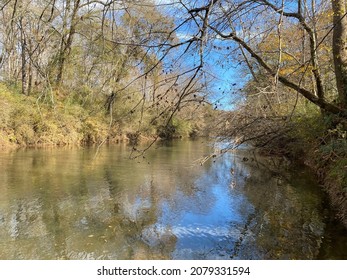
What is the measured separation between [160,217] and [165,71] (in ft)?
10.0

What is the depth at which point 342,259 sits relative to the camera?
3.77 m

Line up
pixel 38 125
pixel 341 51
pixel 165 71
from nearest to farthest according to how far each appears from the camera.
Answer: pixel 165 71 → pixel 341 51 → pixel 38 125

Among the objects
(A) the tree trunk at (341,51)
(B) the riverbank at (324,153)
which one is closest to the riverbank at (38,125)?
(B) the riverbank at (324,153)

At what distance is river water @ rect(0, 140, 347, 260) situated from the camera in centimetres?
404

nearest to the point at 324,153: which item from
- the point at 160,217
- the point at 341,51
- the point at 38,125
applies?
the point at 341,51

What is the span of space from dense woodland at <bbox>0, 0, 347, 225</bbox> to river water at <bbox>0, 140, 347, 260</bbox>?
0.96 m

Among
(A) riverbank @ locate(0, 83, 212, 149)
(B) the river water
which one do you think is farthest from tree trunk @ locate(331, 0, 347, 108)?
(A) riverbank @ locate(0, 83, 212, 149)

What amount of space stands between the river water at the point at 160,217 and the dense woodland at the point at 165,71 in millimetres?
956

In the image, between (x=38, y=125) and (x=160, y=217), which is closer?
(x=160, y=217)

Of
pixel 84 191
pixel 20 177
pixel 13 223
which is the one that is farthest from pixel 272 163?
pixel 13 223

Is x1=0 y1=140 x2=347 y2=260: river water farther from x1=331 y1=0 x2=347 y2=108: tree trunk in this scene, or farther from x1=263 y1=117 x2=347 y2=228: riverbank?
x1=331 y1=0 x2=347 y2=108: tree trunk

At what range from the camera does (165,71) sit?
309 cm

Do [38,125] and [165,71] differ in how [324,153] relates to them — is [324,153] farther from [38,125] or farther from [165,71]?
[38,125]
